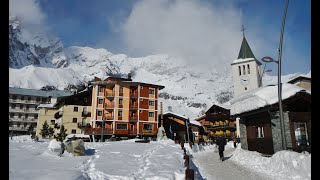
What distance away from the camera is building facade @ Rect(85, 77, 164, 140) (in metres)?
54.5

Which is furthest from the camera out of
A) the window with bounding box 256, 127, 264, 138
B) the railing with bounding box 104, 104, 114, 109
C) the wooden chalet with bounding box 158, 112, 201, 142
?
the wooden chalet with bounding box 158, 112, 201, 142

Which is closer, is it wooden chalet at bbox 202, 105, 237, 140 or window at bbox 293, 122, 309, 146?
window at bbox 293, 122, 309, 146

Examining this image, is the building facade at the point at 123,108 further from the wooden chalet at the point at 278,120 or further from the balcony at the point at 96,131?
the wooden chalet at the point at 278,120

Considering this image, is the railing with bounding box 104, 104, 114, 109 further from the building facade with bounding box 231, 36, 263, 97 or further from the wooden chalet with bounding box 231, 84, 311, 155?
the wooden chalet with bounding box 231, 84, 311, 155

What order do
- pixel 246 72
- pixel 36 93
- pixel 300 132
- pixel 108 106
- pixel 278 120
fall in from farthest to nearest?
pixel 36 93, pixel 246 72, pixel 108 106, pixel 278 120, pixel 300 132

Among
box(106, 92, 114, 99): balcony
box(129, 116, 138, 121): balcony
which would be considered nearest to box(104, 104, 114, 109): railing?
box(106, 92, 114, 99): balcony

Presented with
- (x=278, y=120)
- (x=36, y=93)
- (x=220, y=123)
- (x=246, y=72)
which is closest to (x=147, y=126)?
(x=220, y=123)

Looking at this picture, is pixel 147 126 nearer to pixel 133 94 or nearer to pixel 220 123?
pixel 133 94

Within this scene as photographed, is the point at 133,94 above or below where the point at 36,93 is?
below

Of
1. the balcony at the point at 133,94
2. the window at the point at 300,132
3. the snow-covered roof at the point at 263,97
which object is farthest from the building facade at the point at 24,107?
the window at the point at 300,132

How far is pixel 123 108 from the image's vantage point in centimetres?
5550

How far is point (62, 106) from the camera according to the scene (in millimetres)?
62656

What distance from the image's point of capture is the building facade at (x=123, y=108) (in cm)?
5447
